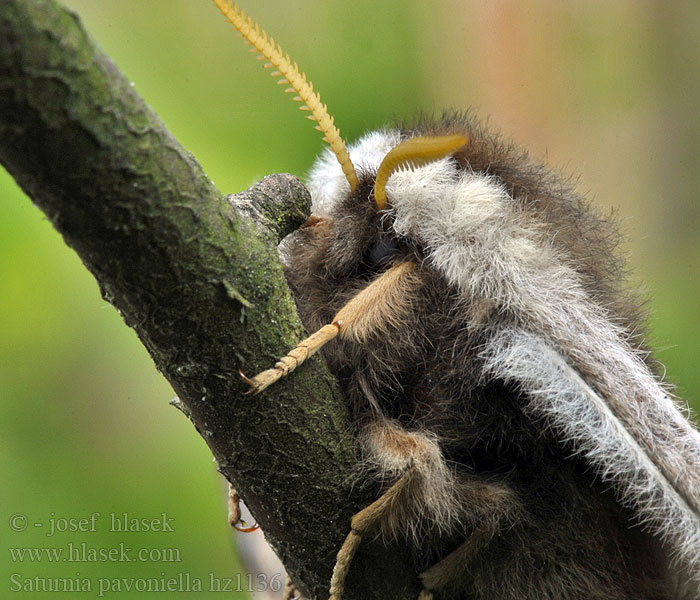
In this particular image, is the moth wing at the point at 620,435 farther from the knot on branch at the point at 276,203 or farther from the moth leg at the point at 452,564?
the knot on branch at the point at 276,203

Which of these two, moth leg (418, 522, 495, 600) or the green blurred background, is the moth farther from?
the green blurred background

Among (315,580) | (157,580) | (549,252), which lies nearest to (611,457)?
(549,252)

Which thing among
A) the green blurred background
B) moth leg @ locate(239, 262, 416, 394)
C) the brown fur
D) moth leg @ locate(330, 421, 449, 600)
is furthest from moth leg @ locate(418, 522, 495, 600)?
the green blurred background

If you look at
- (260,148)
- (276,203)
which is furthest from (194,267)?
(260,148)

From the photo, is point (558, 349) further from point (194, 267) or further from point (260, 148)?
point (260, 148)

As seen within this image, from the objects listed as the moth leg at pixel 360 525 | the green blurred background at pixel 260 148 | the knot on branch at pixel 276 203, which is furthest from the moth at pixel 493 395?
the green blurred background at pixel 260 148

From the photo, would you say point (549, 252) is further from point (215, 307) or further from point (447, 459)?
point (215, 307)

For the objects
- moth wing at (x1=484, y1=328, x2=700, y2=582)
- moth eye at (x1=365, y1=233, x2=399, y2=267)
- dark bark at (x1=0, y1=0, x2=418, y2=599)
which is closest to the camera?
dark bark at (x1=0, y1=0, x2=418, y2=599)
